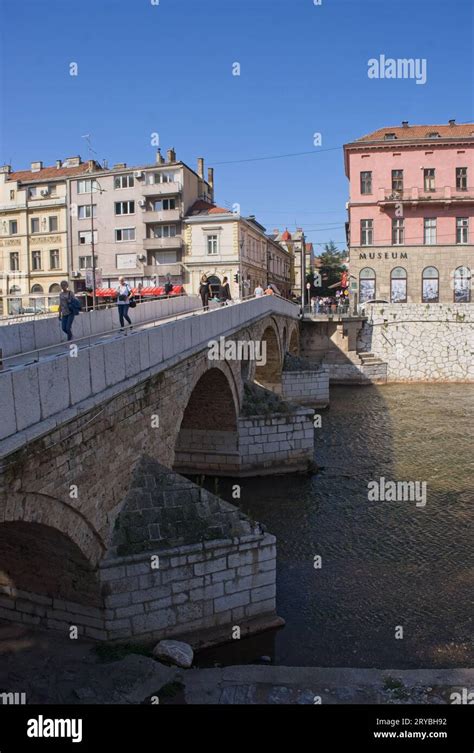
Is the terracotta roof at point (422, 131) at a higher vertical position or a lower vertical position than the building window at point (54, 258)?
higher

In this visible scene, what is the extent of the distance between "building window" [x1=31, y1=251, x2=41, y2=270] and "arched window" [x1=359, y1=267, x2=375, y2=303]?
20.7 m

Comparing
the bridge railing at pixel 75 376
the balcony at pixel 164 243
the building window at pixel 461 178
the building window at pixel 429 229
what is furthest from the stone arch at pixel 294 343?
the bridge railing at pixel 75 376

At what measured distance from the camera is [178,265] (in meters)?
40.7

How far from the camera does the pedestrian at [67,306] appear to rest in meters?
11.1

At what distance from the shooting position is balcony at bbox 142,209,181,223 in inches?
1583

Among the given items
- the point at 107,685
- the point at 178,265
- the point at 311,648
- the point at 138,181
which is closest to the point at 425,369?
the point at 178,265

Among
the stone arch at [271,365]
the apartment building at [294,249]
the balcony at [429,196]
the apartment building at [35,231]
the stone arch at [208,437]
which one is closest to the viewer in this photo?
the stone arch at [208,437]

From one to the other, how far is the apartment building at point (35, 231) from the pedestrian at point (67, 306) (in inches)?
1251

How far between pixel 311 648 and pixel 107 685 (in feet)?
10.2

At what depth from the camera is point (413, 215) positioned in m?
39.3

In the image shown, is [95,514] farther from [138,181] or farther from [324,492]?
[138,181]

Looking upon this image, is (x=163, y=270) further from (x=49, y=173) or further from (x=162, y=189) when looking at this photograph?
(x=49, y=173)

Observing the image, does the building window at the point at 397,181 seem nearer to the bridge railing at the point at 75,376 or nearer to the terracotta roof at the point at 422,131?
the terracotta roof at the point at 422,131

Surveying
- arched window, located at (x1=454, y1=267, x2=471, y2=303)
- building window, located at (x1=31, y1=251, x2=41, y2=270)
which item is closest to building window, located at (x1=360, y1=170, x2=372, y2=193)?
arched window, located at (x1=454, y1=267, x2=471, y2=303)
